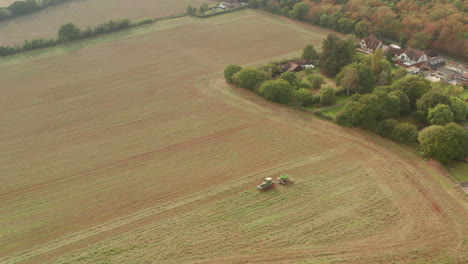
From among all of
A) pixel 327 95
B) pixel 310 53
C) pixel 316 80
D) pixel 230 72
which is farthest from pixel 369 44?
pixel 230 72

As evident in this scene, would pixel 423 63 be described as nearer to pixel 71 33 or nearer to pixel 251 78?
pixel 251 78

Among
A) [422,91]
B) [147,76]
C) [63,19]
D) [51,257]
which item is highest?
[63,19]

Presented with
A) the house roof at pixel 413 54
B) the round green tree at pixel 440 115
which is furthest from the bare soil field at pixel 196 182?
the house roof at pixel 413 54

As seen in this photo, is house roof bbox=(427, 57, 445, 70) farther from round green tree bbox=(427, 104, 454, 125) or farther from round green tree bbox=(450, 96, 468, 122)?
round green tree bbox=(427, 104, 454, 125)

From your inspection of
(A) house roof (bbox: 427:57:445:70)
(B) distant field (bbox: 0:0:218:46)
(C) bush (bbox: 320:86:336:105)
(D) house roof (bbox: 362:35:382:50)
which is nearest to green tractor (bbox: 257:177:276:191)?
(C) bush (bbox: 320:86:336:105)

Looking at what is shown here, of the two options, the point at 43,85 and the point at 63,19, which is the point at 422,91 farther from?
the point at 63,19

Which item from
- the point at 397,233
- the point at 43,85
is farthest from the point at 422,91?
the point at 43,85

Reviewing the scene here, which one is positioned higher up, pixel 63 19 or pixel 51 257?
pixel 63 19
